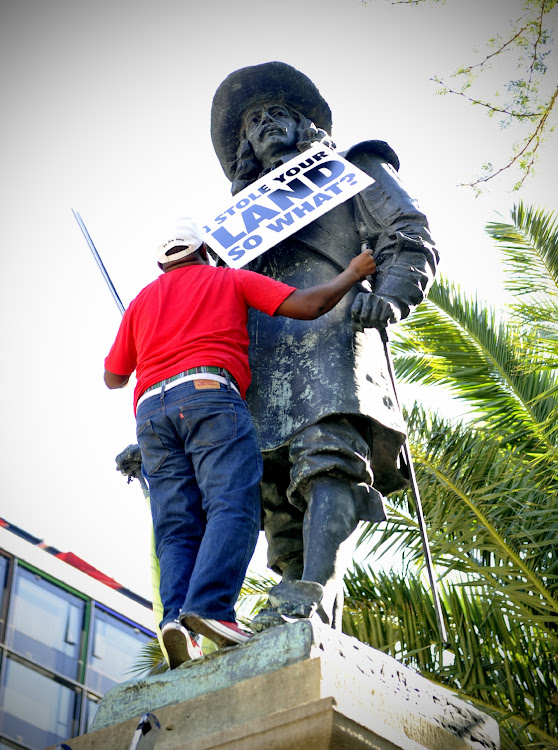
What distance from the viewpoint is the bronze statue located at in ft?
12.6

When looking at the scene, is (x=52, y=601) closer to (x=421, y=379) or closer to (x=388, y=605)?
(x=421, y=379)

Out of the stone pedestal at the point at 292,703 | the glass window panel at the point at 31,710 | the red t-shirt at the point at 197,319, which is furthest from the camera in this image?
the glass window panel at the point at 31,710

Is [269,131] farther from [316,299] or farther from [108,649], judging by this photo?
[108,649]

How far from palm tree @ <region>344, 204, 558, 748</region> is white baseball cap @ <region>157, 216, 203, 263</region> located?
397 cm

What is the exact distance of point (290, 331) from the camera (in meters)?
4.52

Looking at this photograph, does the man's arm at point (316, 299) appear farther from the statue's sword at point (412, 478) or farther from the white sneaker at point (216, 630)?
the white sneaker at point (216, 630)

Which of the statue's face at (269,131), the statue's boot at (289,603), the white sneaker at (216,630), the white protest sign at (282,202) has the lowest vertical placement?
the white sneaker at (216,630)

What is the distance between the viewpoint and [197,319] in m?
4.05

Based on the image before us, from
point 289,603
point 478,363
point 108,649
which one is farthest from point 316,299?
point 108,649

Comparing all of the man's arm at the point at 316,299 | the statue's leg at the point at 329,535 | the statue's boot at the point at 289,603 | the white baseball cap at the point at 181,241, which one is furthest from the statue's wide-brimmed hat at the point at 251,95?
the statue's boot at the point at 289,603

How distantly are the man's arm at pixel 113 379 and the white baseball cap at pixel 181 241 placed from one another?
48 cm

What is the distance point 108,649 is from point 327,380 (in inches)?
747

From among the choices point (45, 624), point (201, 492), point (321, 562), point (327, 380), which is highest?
point (45, 624)

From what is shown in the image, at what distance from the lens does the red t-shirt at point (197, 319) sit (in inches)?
156
